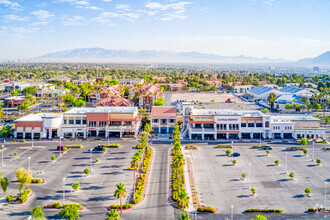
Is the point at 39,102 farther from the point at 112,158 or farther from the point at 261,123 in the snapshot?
the point at 261,123

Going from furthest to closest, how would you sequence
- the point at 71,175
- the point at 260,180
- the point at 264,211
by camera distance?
the point at 71,175, the point at 260,180, the point at 264,211

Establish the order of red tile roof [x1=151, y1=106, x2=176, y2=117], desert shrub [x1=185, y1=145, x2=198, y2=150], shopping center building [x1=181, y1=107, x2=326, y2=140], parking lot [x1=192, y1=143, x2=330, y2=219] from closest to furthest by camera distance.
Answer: parking lot [x1=192, y1=143, x2=330, y2=219], desert shrub [x1=185, y1=145, x2=198, y2=150], shopping center building [x1=181, y1=107, x2=326, y2=140], red tile roof [x1=151, y1=106, x2=176, y2=117]

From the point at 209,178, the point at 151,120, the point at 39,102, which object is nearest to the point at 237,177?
the point at 209,178

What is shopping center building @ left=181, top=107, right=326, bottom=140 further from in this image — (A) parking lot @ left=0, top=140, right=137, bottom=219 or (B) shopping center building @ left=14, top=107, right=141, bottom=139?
(A) parking lot @ left=0, top=140, right=137, bottom=219

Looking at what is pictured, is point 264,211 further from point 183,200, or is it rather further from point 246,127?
point 246,127

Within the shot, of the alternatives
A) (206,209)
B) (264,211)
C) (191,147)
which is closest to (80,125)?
(191,147)

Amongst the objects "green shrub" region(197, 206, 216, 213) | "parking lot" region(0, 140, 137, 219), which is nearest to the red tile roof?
"parking lot" region(0, 140, 137, 219)
